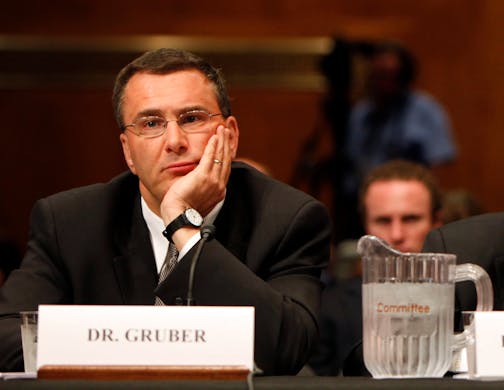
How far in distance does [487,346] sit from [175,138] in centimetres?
103

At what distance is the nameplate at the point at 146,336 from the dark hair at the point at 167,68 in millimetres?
981

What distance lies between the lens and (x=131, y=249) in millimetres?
2789

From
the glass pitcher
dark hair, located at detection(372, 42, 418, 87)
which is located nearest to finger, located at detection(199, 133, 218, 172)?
the glass pitcher

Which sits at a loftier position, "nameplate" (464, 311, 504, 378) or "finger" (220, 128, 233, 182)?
"finger" (220, 128, 233, 182)

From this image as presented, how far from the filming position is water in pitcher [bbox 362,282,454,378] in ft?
6.48

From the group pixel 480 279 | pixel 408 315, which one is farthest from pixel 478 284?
pixel 408 315

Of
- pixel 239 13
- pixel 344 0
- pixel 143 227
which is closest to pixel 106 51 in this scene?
pixel 239 13

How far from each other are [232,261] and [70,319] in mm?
550

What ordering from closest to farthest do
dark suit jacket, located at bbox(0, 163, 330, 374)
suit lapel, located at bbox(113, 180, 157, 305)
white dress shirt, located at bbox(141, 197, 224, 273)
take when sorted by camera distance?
dark suit jacket, located at bbox(0, 163, 330, 374) → suit lapel, located at bbox(113, 180, 157, 305) → white dress shirt, located at bbox(141, 197, 224, 273)

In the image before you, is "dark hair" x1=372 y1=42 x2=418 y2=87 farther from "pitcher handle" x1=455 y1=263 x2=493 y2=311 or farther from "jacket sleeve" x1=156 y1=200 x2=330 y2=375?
"pitcher handle" x1=455 y1=263 x2=493 y2=311

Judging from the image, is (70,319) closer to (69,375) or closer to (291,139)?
(69,375)

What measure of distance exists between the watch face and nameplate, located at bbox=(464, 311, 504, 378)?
783 millimetres

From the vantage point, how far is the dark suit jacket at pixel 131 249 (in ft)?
8.54

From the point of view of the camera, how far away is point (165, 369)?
185cm
